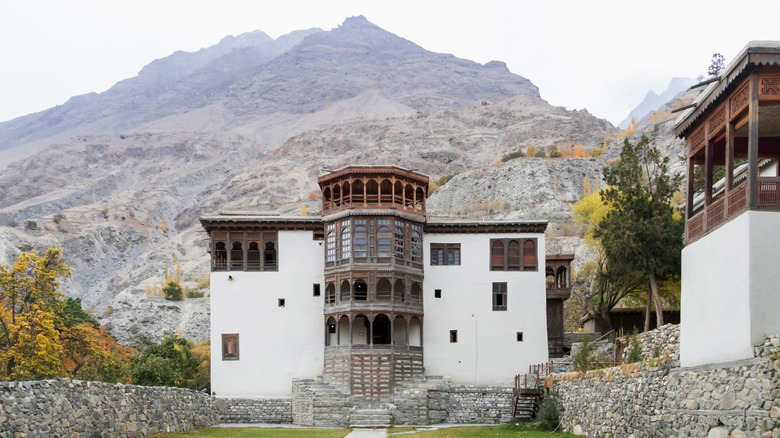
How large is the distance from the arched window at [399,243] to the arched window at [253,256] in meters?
7.71

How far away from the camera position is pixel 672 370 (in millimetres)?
19219

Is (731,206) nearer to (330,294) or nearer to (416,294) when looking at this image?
(416,294)

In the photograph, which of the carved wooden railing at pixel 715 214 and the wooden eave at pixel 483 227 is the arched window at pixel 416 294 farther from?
the carved wooden railing at pixel 715 214

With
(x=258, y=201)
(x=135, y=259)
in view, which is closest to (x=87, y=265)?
(x=135, y=259)

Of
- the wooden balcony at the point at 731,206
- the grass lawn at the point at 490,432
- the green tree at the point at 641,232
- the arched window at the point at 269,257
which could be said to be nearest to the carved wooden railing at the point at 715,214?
the wooden balcony at the point at 731,206

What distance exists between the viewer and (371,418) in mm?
35438

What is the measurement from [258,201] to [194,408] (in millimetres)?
81712

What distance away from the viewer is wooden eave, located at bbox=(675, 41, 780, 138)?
15430 mm

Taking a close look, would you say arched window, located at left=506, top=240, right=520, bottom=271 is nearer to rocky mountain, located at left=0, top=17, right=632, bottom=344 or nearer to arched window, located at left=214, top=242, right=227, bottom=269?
arched window, located at left=214, top=242, right=227, bottom=269

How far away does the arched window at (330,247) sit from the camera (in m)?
40.5

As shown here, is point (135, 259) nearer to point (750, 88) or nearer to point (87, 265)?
point (87, 265)

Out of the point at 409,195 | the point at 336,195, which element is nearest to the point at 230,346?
the point at 336,195

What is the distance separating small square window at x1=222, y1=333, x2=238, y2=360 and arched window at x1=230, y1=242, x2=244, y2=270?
3670 millimetres

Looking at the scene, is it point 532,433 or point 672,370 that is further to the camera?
point 532,433
